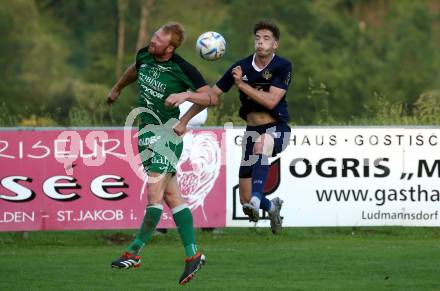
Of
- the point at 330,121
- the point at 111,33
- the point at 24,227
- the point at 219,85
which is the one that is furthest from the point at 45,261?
the point at 111,33

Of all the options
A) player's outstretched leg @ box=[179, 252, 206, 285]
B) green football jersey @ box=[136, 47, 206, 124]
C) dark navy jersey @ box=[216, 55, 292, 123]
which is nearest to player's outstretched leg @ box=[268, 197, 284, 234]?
dark navy jersey @ box=[216, 55, 292, 123]

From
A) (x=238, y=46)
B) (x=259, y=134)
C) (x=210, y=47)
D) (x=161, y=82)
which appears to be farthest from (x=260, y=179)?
(x=238, y=46)

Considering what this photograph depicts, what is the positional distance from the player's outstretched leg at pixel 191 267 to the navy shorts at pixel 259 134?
1.49 meters

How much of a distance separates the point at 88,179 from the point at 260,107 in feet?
16.8

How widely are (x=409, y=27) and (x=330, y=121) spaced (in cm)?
5452

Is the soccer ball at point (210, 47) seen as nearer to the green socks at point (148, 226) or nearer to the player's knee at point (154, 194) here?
the player's knee at point (154, 194)

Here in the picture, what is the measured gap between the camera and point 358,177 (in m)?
18.6

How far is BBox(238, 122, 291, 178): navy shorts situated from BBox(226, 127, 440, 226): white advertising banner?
4688mm

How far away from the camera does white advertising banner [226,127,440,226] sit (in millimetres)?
18562

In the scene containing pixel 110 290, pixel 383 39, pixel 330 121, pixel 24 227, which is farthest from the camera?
pixel 383 39

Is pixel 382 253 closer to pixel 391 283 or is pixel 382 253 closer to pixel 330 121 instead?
pixel 391 283

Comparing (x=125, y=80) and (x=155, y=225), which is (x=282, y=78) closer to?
(x=125, y=80)

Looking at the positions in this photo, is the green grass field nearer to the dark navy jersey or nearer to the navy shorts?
the navy shorts

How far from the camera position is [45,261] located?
51.7 ft
